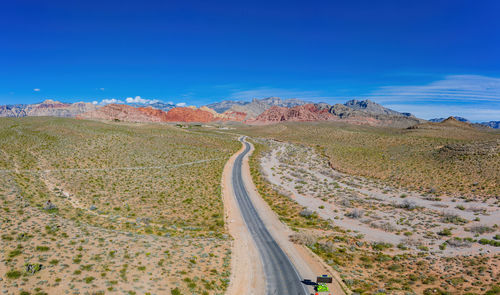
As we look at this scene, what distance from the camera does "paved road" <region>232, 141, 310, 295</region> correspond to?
63.8ft

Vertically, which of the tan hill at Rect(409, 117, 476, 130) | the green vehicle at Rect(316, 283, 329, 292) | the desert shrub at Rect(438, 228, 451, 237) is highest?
the tan hill at Rect(409, 117, 476, 130)

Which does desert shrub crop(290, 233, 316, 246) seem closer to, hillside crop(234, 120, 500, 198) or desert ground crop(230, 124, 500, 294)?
desert ground crop(230, 124, 500, 294)

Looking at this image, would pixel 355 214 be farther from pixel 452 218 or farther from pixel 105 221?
pixel 105 221

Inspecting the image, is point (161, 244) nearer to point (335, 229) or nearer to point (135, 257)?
point (135, 257)

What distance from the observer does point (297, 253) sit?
2498 centimetres

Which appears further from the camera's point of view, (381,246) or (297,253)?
(381,246)

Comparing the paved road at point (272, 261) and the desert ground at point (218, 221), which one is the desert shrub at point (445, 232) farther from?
the paved road at point (272, 261)

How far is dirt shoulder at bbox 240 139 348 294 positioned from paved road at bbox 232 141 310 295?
669 mm

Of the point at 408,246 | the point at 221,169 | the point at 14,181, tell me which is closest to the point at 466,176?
the point at 408,246

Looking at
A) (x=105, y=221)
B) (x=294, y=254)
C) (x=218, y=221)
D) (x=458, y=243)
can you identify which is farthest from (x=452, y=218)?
(x=105, y=221)

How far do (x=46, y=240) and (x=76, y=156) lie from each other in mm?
39629

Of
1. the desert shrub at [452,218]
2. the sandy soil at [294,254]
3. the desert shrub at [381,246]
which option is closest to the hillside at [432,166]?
the desert shrub at [452,218]

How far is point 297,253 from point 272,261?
10.7 feet

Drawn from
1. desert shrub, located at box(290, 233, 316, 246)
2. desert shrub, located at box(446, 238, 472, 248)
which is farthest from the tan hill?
desert shrub, located at box(290, 233, 316, 246)
